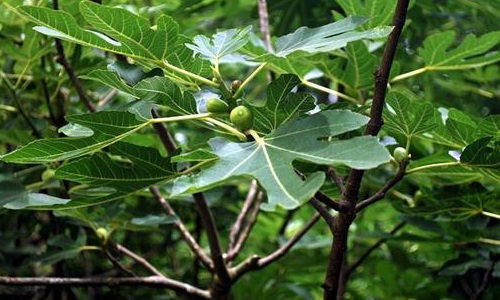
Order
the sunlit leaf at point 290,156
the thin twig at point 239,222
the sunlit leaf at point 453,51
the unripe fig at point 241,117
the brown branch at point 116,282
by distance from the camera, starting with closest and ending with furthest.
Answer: the sunlit leaf at point 290,156
the unripe fig at point 241,117
the brown branch at point 116,282
the sunlit leaf at point 453,51
the thin twig at point 239,222

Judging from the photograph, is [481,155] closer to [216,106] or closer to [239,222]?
[216,106]

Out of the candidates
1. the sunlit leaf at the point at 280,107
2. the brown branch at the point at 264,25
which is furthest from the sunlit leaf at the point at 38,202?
the brown branch at the point at 264,25

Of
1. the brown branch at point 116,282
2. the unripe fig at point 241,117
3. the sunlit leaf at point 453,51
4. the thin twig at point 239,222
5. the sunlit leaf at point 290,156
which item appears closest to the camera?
the sunlit leaf at point 290,156

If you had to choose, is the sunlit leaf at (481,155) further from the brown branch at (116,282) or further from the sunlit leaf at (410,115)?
the brown branch at (116,282)

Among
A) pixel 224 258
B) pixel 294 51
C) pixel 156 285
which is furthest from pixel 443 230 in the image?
pixel 294 51

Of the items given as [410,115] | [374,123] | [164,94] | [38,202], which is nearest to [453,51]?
[410,115]

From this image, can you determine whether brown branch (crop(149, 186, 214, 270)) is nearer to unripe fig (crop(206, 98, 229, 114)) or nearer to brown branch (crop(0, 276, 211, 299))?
brown branch (crop(0, 276, 211, 299))

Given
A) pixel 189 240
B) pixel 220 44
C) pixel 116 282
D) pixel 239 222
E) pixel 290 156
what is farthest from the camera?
pixel 239 222
